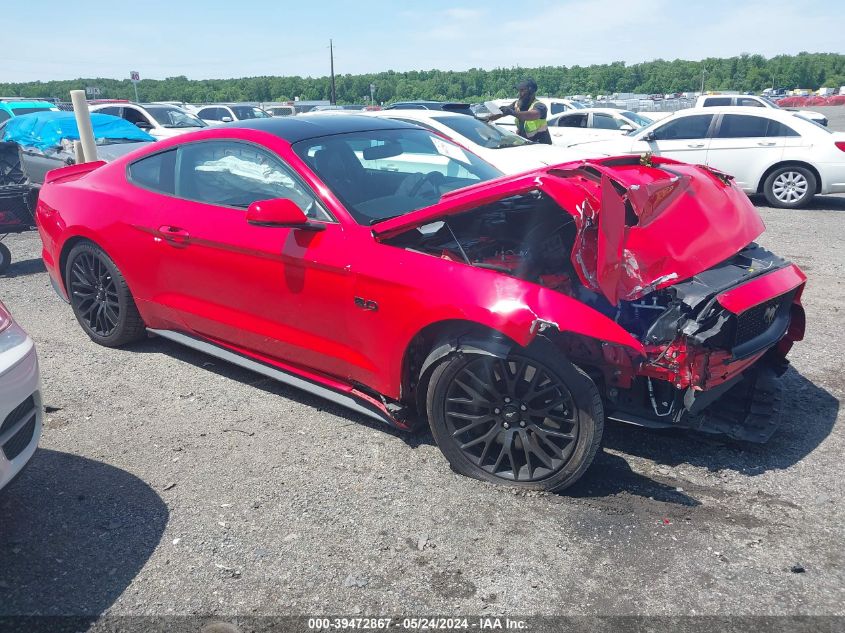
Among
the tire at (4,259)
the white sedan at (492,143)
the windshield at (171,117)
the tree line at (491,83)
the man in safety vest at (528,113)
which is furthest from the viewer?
the tree line at (491,83)

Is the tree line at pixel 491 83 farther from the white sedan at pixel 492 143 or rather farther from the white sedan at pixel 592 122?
the white sedan at pixel 492 143

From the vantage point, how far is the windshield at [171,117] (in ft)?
50.2

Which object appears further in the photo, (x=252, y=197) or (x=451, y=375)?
(x=252, y=197)

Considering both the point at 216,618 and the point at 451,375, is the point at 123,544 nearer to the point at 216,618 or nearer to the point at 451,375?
the point at 216,618

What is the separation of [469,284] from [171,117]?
14.4 m

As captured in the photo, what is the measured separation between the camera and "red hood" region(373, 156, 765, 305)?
297cm

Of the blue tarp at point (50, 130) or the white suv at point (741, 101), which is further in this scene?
the white suv at point (741, 101)

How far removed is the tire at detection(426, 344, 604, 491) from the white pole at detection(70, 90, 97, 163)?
7368mm

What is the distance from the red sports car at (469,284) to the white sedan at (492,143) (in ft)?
13.1

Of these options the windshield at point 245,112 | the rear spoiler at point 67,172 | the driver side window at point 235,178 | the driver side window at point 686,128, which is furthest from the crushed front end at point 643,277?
the windshield at point 245,112

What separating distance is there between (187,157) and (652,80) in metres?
98.9

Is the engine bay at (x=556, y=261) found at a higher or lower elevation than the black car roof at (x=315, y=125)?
lower

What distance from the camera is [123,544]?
2.90m

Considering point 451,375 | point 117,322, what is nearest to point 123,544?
point 451,375
